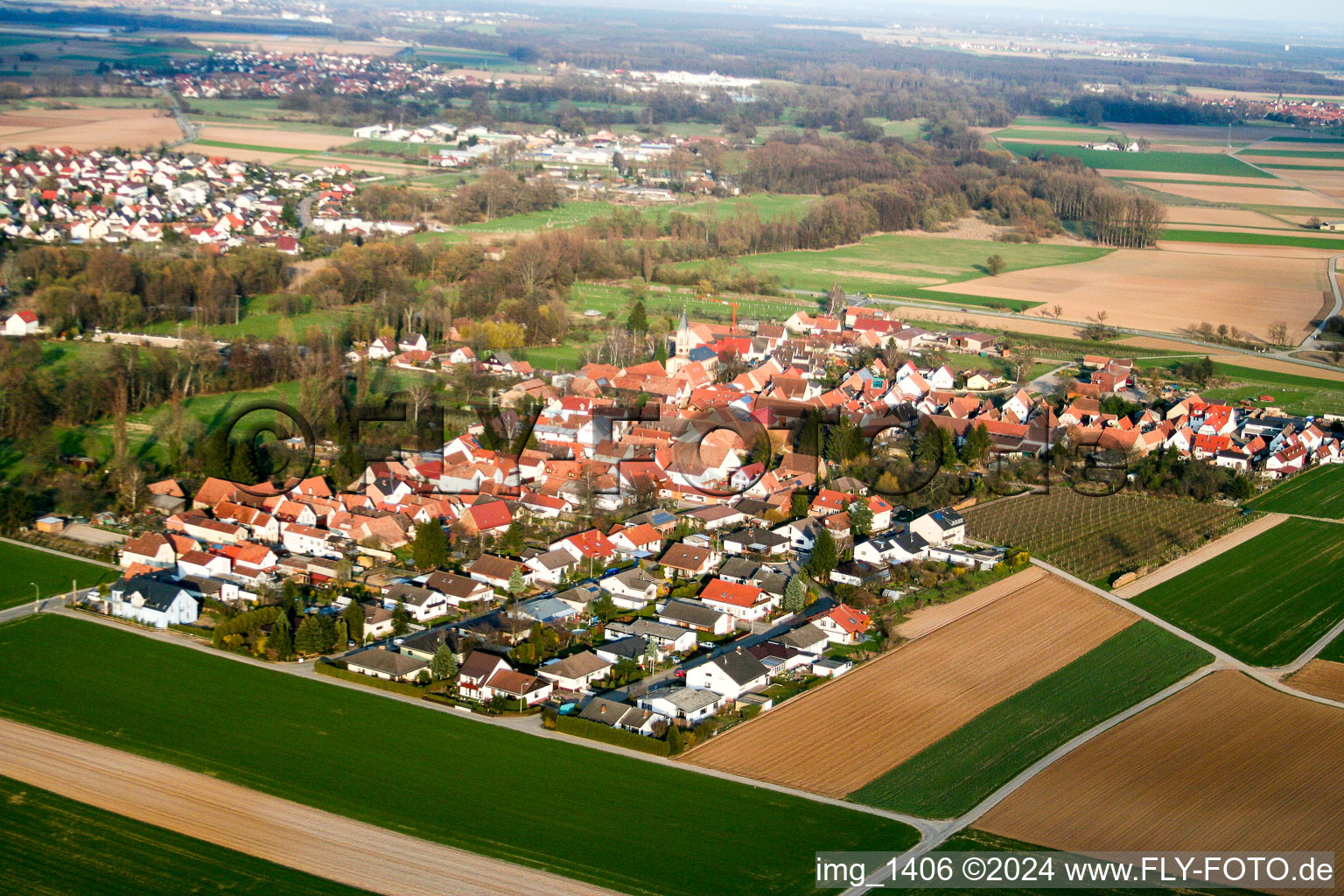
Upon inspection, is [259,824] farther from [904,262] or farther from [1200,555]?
[904,262]

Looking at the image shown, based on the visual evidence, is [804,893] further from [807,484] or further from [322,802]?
[807,484]

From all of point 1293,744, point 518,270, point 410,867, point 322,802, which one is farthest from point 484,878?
point 518,270

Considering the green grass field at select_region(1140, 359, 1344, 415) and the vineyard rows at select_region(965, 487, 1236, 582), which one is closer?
the vineyard rows at select_region(965, 487, 1236, 582)

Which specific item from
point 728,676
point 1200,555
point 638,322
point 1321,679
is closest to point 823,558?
point 728,676

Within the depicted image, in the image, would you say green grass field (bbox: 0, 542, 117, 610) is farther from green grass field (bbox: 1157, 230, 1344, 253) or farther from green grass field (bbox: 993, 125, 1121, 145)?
green grass field (bbox: 993, 125, 1121, 145)

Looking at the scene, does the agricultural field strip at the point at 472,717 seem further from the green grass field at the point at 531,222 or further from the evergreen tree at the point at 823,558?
the green grass field at the point at 531,222

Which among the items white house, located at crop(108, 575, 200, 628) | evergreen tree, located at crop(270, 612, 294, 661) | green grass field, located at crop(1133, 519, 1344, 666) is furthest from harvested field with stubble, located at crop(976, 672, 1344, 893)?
white house, located at crop(108, 575, 200, 628)

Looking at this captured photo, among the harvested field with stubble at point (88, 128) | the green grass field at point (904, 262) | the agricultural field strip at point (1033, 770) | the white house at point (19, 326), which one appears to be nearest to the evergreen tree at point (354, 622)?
the agricultural field strip at point (1033, 770)

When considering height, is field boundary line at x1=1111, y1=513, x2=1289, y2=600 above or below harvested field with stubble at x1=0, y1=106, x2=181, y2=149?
below
